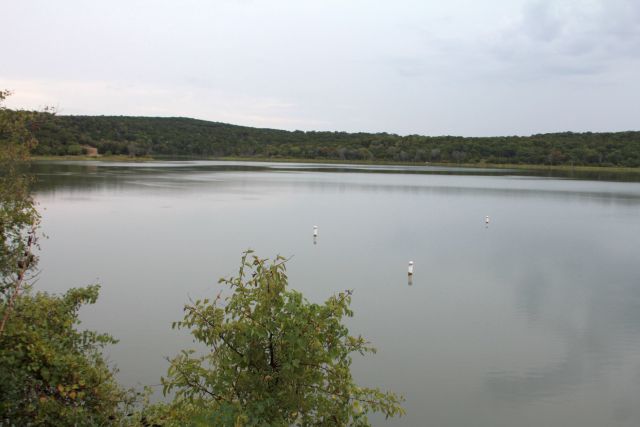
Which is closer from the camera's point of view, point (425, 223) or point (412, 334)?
point (412, 334)

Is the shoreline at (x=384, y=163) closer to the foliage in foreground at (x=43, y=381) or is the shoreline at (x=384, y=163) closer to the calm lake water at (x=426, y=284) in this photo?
the calm lake water at (x=426, y=284)

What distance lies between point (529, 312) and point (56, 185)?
41806 millimetres

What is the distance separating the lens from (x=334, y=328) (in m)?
4.14

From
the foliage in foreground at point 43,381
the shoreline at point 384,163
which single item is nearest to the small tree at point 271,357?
the foliage in foreground at point 43,381

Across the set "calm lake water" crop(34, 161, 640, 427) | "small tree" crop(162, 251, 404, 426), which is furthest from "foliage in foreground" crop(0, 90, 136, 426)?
"calm lake water" crop(34, 161, 640, 427)

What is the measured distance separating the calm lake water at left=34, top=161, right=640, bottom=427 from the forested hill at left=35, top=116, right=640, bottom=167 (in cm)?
7817

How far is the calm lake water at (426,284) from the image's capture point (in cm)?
1054

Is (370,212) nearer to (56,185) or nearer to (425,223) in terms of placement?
(425,223)

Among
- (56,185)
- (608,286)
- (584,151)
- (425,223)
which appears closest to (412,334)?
(608,286)

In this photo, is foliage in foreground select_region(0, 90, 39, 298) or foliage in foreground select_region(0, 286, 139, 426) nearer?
foliage in foreground select_region(0, 286, 139, 426)

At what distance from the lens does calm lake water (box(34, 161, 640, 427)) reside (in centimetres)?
1054

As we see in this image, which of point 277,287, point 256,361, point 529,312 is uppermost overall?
point 277,287

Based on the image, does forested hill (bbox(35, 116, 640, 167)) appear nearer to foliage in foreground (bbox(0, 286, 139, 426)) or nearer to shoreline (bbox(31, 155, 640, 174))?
shoreline (bbox(31, 155, 640, 174))

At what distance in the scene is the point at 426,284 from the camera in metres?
18.3
